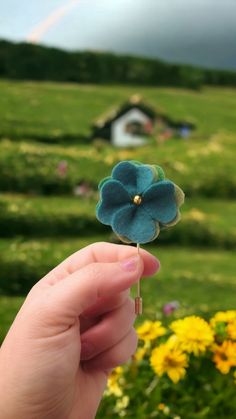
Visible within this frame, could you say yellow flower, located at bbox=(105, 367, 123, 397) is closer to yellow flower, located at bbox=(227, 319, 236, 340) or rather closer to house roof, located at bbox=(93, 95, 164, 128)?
yellow flower, located at bbox=(227, 319, 236, 340)

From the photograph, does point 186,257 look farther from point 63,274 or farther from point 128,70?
point 63,274

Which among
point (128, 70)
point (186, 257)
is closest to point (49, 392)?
point (186, 257)

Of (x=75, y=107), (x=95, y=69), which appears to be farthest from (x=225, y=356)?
(x=95, y=69)

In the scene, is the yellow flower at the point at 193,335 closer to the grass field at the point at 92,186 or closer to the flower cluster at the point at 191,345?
the flower cluster at the point at 191,345

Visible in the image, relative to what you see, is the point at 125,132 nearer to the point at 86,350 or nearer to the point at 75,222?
the point at 75,222

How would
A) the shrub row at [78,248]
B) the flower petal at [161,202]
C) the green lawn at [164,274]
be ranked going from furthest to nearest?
1. the shrub row at [78,248]
2. the green lawn at [164,274]
3. the flower petal at [161,202]

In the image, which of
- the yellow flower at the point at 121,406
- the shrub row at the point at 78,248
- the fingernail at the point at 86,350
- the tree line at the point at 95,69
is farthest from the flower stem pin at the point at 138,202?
Result: the tree line at the point at 95,69

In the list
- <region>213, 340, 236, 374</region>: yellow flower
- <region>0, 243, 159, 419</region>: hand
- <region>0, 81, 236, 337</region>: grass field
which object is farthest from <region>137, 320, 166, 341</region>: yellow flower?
<region>0, 81, 236, 337</region>: grass field
